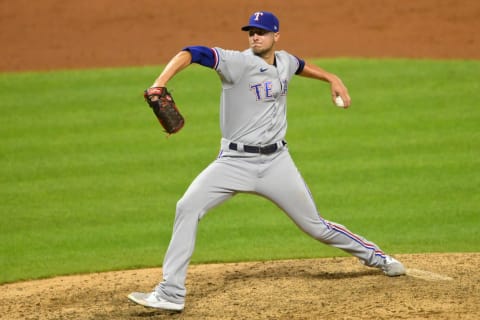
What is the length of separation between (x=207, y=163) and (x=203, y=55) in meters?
4.39

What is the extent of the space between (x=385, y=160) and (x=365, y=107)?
1.69m

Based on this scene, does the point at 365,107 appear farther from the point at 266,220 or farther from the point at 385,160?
the point at 266,220

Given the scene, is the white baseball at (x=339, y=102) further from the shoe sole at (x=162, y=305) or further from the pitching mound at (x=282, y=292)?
the shoe sole at (x=162, y=305)

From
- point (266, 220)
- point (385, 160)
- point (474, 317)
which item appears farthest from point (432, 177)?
point (474, 317)

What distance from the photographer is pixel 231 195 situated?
6230 millimetres

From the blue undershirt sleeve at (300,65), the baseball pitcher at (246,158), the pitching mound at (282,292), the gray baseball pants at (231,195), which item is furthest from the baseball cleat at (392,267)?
the blue undershirt sleeve at (300,65)

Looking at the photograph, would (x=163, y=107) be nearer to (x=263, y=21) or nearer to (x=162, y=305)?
(x=263, y=21)

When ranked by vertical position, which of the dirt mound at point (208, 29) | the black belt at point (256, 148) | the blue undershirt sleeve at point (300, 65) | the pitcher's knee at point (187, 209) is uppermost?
the dirt mound at point (208, 29)

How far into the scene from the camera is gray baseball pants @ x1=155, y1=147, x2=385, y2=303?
6.05m

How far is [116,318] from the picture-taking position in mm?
6098

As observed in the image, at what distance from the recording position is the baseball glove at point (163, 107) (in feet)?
18.3

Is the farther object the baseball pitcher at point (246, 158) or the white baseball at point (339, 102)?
the white baseball at point (339, 102)

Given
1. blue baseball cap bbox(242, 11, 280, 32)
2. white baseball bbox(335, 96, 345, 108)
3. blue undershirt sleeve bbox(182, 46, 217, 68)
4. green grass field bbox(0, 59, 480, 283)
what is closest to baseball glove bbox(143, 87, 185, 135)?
blue undershirt sleeve bbox(182, 46, 217, 68)

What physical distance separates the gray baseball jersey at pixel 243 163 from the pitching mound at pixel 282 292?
0.49m
